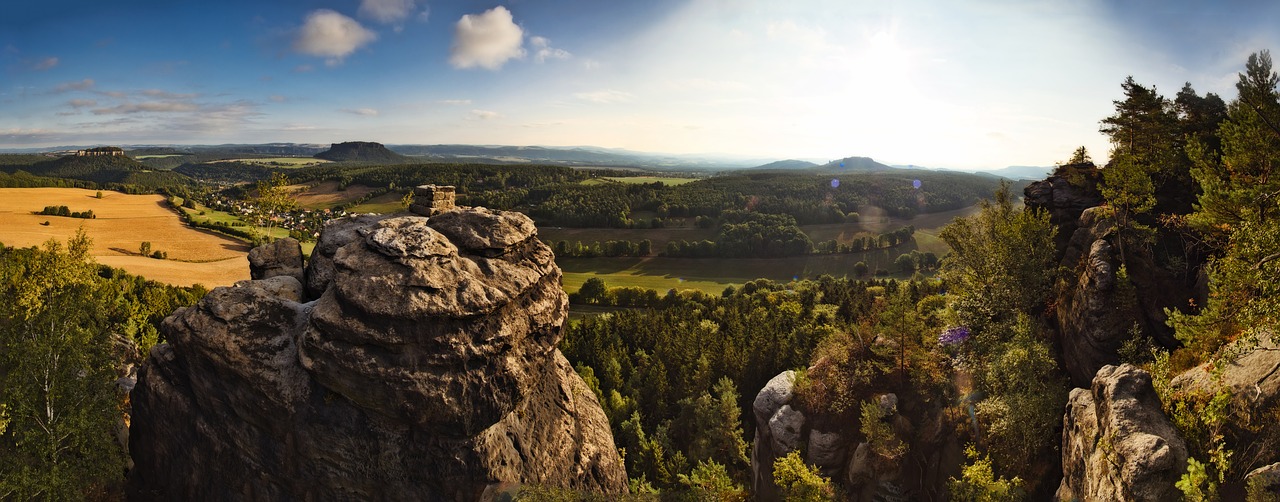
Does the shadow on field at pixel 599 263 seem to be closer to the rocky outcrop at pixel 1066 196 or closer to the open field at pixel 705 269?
the open field at pixel 705 269

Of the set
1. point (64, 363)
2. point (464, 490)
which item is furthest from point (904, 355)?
point (64, 363)

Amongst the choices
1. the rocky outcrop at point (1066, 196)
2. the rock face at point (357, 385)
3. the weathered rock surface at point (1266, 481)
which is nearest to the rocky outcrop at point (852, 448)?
the rocky outcrop at point (1066, 196)

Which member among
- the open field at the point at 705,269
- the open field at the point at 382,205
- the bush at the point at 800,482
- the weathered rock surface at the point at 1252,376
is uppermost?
the weathered rock surface at the point at 1252,376

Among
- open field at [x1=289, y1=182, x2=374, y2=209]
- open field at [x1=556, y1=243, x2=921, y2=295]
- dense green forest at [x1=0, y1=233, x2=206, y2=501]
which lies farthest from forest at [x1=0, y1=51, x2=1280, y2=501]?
open field at [x1=289, y1=182, x2=374, y2=209]

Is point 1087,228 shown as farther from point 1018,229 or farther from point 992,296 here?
point 992,296

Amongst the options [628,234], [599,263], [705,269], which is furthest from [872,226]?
[599,263]

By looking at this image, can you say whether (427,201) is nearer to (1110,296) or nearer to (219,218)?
(1110,296)

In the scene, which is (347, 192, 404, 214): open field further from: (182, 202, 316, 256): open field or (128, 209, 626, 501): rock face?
(128, 209, 626, 501): rock face
